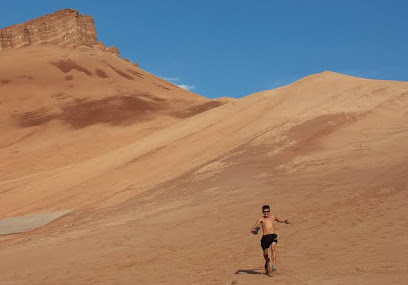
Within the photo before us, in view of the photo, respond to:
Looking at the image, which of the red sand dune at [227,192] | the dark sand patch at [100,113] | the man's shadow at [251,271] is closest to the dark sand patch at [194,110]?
the dark sand patch at [100,113]

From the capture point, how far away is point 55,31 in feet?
259

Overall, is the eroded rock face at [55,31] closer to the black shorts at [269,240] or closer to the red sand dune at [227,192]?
the red sand dune at [227,192]

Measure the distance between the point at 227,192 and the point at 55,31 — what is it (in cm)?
6965

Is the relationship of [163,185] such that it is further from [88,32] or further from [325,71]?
[88,32]

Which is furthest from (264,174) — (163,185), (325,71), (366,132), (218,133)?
(325,71)

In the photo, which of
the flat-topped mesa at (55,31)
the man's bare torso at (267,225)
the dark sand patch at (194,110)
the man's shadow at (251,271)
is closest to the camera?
the man's bare torso at (267,225)

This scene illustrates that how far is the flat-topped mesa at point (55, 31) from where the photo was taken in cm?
7669

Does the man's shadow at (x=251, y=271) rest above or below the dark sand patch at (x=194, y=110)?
below

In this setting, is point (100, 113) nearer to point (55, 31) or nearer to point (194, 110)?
point (194, 110)

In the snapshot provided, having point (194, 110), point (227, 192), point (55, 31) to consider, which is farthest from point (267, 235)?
point (55, 31)

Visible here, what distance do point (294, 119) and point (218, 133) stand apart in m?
3.91

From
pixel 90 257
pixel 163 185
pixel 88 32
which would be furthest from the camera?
pixel 88 32

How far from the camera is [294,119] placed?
23781 millimetres

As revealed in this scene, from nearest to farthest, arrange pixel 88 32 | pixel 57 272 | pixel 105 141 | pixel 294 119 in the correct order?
1. pixel 57 272
2. pixel 294 119
3. pixel 105 141
4. pixel 88 32
